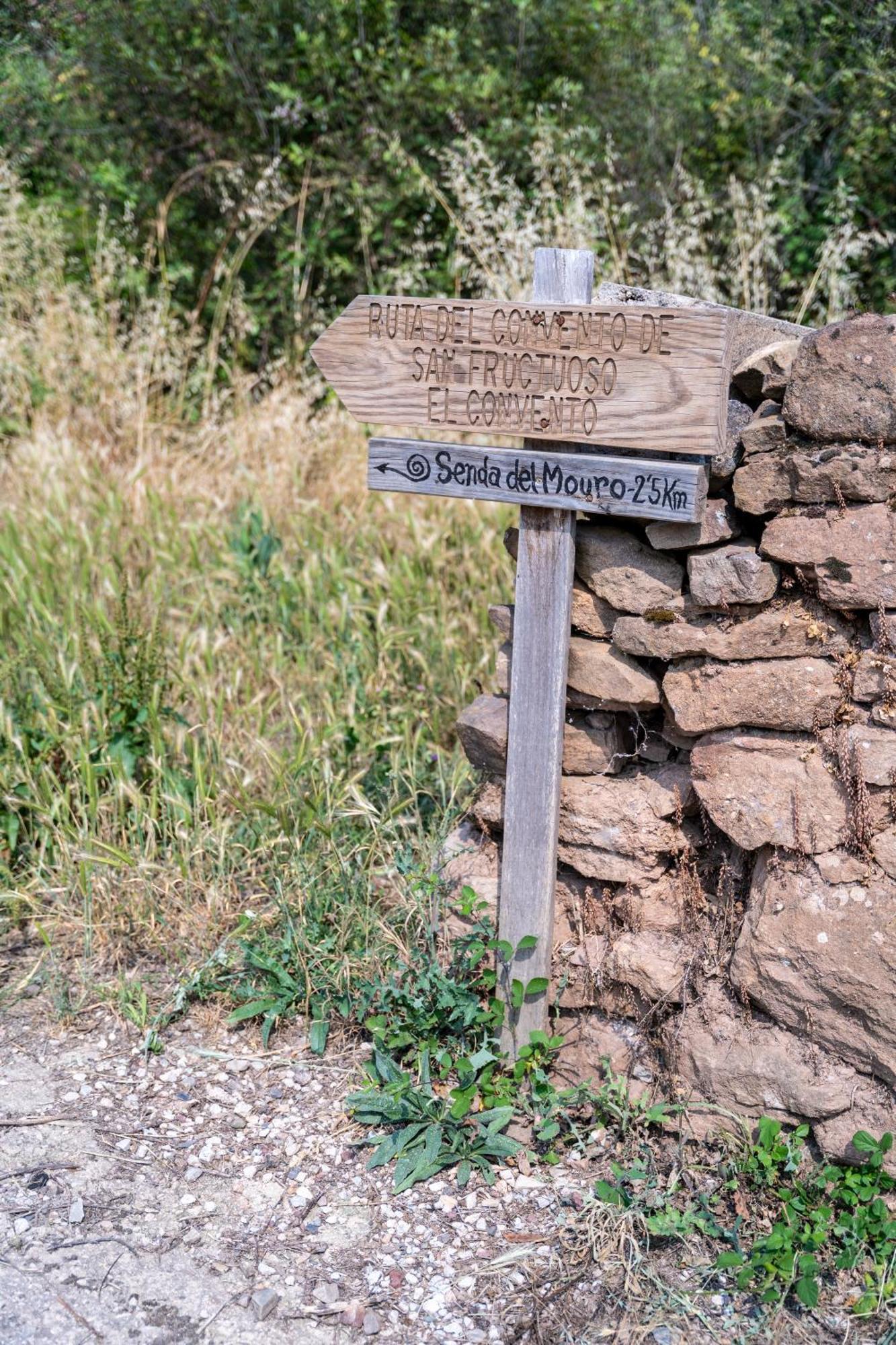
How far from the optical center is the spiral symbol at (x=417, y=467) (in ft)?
8.40

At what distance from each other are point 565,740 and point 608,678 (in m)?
0.21

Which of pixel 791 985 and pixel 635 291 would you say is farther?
pixel 635 291

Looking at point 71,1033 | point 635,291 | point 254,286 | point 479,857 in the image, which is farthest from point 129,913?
point 254,286

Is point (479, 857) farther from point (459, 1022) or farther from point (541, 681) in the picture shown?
point (541, 681)

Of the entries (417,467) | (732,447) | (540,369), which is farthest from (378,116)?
(732,447)

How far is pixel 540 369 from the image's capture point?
7.79 ft

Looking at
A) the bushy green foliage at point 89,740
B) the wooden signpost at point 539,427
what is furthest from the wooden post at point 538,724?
the bushy green foliage at point 89,740

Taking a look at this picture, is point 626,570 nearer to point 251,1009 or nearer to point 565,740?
point 565,740

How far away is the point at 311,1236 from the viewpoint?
2418 mm

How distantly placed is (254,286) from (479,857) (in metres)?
5.04

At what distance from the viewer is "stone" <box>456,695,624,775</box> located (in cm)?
271

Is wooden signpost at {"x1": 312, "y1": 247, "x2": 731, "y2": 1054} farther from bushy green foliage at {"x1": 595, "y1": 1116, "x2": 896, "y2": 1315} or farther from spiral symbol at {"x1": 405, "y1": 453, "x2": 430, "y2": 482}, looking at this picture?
bushy green foliage at {"x1": 595, "y1": 1116, "x2": 896, "y2": 1315}

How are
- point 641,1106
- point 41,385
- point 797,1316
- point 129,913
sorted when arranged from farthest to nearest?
point 41,385 < point 129,913 < point 641,1106 < point 797,1316

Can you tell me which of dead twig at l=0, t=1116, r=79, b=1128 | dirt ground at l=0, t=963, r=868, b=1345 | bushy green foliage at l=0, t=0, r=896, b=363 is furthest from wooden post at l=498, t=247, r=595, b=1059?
bushy green foliage at l=0, t=0, r=896, b=363
